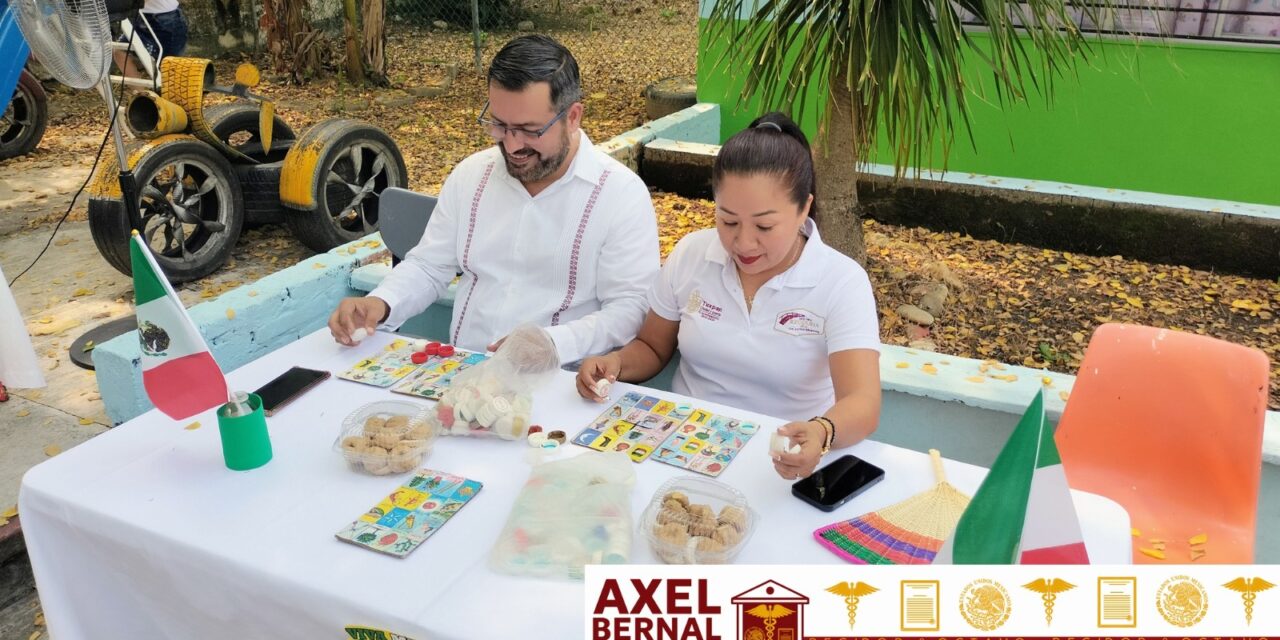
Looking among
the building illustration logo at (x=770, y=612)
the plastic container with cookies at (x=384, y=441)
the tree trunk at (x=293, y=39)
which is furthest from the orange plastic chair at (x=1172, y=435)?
the tree trunk at (x=293, y=39)

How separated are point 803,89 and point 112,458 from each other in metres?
2.63

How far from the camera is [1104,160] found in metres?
5.57

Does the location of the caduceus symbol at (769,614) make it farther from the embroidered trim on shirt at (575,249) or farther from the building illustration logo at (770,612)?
the embroidered trim on shirt at (575,249)

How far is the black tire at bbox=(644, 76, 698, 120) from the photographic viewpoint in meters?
7.42

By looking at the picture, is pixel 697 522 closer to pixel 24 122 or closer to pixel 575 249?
pixel 575 249

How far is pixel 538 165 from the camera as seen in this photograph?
8.48 feet

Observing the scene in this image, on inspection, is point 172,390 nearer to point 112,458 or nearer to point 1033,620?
point 112,458

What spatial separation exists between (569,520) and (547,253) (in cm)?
122

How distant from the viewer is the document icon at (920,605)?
1.41 meters

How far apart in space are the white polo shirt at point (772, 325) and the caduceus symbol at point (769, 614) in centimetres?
87

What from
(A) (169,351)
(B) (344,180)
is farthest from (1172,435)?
(B) (344,180)

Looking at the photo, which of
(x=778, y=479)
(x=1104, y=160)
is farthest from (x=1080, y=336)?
(x=778, y=479)

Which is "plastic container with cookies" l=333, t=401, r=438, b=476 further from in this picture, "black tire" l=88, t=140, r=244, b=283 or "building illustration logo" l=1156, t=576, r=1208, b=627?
"black tire" l=88, t=140, r=244, b=283

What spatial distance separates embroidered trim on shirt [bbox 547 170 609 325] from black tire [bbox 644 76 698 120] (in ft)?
15.5
